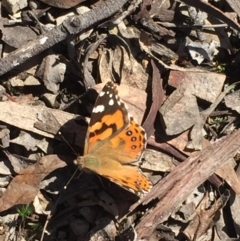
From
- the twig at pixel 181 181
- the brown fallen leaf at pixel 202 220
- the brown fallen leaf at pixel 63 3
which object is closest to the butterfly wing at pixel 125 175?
the twig at pixel 181 181

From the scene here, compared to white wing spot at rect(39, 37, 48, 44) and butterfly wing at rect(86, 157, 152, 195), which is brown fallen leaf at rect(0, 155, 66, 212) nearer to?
butterfly wing at rect(86, 157, 152, 195)

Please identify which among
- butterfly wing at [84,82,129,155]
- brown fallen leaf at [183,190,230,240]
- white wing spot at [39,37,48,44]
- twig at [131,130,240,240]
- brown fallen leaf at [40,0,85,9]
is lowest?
brown fallen leaf at [183,190,230,240]

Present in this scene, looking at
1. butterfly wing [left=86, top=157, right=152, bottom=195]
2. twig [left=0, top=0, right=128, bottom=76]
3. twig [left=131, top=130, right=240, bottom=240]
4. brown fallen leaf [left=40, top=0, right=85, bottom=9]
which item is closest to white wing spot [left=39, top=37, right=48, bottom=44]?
twig [left=0, top=0, right=128, bottom=76]

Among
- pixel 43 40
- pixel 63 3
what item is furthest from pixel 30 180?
pixel 63 3

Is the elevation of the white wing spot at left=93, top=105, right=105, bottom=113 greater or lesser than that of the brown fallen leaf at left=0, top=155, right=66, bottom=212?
greater

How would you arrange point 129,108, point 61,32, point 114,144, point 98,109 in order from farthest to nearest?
1. point 129,108
2. point 114,144
3. point 61,32
4. point 98,109

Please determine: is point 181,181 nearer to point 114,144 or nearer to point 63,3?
point 114,144
